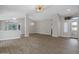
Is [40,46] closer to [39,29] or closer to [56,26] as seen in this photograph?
[39,29]

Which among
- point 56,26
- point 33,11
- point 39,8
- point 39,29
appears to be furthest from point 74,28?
point 33,11

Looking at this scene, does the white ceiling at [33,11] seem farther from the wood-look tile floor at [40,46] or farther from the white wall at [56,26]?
the wood-look tile floor at [40,46]

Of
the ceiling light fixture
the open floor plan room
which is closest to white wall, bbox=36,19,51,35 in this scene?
the open floor plan room

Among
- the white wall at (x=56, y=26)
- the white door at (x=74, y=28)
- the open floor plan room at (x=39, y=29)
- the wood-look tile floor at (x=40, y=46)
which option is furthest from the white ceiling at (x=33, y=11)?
the wood-look tile floor at (x=40, y=46)

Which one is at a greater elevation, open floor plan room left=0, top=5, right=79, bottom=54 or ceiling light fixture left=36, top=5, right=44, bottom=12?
ceiling light fixture left=36, top=5, right=44, bottom=12

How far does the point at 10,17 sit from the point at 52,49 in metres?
1.35

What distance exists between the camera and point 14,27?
2639 mm

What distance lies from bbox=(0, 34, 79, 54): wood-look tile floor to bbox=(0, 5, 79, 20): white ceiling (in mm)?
616

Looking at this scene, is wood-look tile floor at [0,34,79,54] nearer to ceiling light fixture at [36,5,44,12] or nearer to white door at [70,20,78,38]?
white door at [70,20,78,38]

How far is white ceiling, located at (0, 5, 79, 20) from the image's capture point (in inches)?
97.7

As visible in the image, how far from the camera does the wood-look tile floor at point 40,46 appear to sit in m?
2.49
